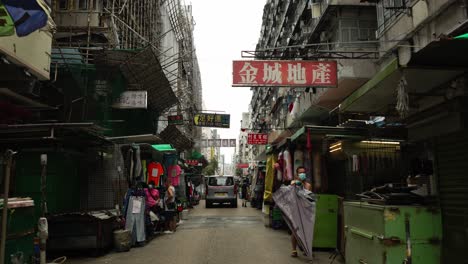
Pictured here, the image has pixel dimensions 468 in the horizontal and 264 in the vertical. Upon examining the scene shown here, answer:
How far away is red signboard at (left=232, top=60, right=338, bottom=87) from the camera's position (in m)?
10.9

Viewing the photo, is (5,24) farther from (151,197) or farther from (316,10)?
(316,10)

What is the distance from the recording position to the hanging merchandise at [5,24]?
5.86 metres

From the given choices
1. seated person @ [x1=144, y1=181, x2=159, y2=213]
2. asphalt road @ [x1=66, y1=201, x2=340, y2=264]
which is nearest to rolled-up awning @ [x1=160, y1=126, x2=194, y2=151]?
asphalt road @ [x1=66, y1=201, x2=340, y2=264]

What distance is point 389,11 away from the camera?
13.6m

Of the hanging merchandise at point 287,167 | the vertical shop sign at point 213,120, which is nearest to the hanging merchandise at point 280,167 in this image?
the hanging merchandise at point 287,167

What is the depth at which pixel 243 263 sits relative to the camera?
7945mm

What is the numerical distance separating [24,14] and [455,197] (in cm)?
679

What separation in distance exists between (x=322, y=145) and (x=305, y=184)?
1977mm

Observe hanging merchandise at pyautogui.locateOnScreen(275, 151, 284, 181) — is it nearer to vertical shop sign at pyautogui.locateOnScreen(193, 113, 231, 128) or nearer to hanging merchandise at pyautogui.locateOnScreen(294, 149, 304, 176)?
hanging merchandise at pyautogui.locateOnScreen(294, 149, 304, 176)

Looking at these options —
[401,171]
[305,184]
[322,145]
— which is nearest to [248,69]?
[322,145]

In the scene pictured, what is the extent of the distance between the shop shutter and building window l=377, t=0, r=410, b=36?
7.27 meters

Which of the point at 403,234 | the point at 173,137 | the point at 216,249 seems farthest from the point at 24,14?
the point at 173,137

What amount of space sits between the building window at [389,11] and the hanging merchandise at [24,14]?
9.96 m

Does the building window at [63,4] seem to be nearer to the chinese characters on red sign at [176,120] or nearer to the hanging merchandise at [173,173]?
the hanging merchandise at [173,173]
